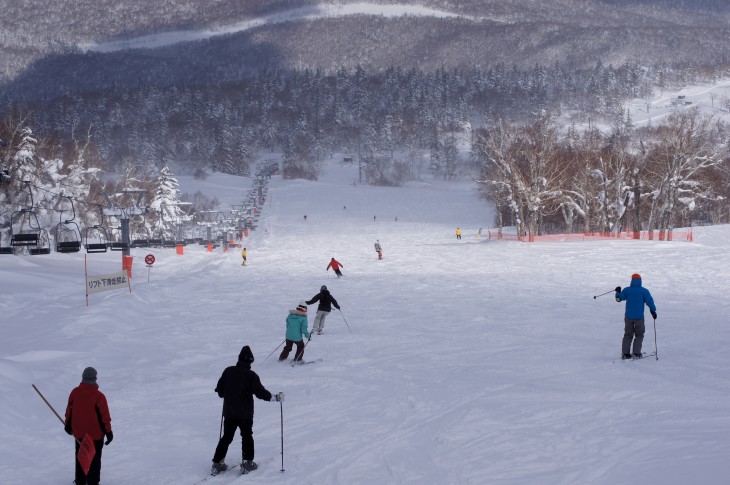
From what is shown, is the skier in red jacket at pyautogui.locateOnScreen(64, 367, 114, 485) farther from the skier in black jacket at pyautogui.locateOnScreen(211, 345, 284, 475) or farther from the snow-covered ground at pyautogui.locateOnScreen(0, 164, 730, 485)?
the skier in black jacket at pyautogui.locateOnScreen(211, 345, 284, 475)

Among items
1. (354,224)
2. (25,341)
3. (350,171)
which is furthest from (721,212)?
(350,171)

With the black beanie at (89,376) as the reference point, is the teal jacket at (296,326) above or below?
below

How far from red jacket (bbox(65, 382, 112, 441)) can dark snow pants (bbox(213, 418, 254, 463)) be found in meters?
1.32

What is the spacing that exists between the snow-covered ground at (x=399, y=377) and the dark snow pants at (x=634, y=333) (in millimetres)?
378

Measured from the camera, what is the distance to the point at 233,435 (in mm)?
8000

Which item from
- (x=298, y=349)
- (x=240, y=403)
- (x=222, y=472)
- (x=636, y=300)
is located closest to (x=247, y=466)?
(x=222, y=472)

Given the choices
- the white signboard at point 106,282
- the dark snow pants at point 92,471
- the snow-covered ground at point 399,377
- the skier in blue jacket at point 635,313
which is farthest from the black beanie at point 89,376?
the white signboard at point 106,282

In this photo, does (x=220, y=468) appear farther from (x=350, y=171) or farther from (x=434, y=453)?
(x=350, y=171)

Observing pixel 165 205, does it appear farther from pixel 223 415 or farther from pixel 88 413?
pixel 88 413

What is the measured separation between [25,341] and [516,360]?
11.7 meters

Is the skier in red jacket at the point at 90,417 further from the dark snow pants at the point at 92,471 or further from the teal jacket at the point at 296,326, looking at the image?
the teal jacket at the point at 296,326

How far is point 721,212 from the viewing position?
252 ft

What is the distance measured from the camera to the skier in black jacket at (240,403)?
7.94 meters

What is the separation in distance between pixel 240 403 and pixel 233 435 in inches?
16.4
